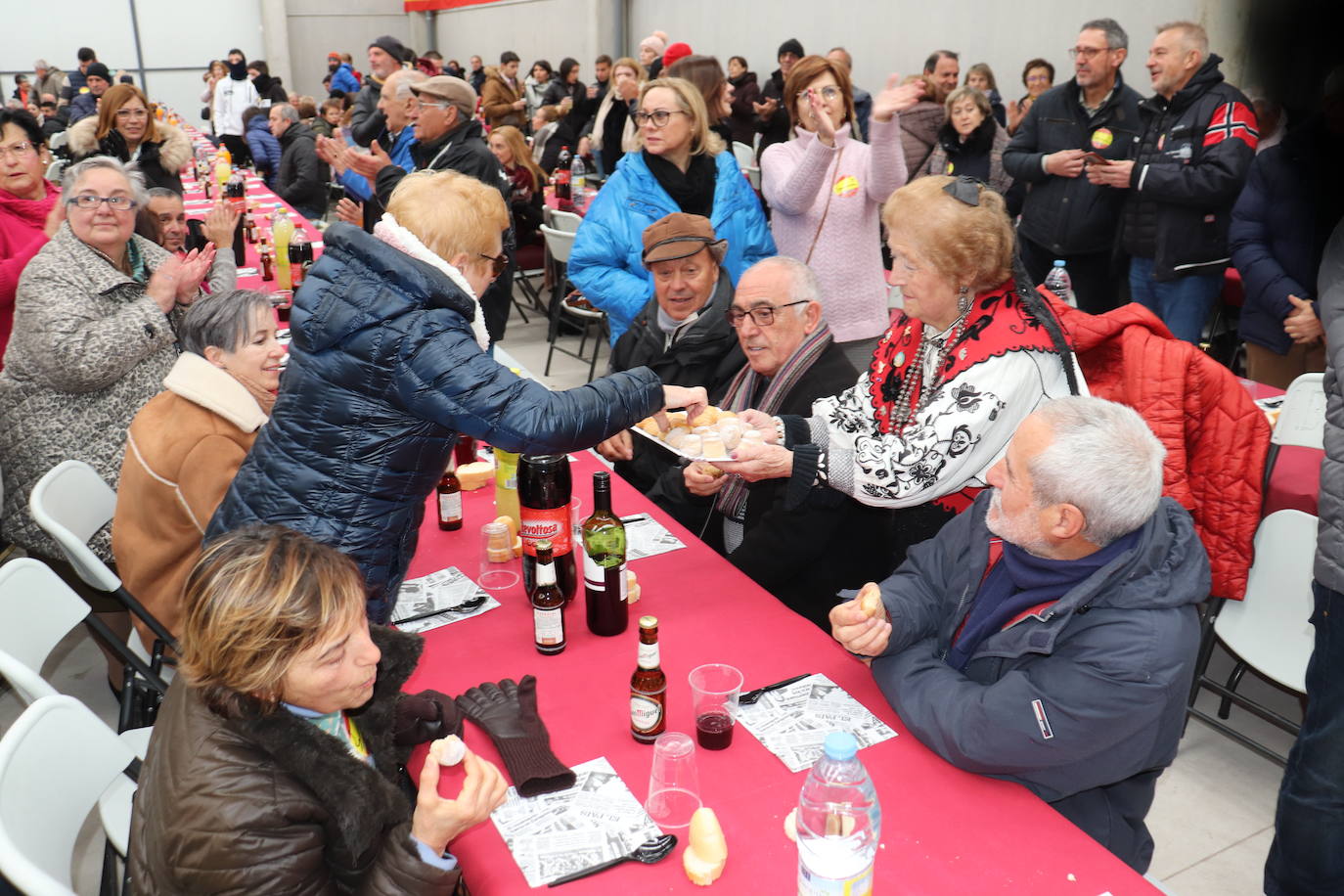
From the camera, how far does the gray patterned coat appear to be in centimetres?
299

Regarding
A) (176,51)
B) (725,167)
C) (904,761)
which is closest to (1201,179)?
(725,167)

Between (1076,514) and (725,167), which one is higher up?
(725,167)

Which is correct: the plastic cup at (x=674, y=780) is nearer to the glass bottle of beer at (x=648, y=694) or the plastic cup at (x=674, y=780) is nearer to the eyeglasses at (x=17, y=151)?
the glass bottle of beer at (x=648, y=694)

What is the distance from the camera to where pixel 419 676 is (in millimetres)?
2002

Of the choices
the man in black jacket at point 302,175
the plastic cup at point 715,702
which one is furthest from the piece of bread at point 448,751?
the man in black jacket at point 302,175

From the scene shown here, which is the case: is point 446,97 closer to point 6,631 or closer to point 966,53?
point 6,631

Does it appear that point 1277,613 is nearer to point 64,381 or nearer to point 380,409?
point 380,409

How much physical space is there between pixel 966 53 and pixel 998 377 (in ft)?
28.2

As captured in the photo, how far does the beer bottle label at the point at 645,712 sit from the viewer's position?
1.75 meters

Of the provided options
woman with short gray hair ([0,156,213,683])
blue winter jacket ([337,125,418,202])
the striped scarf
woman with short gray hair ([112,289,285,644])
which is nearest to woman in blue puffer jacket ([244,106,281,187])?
blue winter jacket ([337,125,418,202])

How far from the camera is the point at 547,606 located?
79.4 inches

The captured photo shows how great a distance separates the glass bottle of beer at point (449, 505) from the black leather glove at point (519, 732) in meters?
0.80

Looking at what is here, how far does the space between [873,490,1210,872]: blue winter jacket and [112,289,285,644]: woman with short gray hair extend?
173 centimetres

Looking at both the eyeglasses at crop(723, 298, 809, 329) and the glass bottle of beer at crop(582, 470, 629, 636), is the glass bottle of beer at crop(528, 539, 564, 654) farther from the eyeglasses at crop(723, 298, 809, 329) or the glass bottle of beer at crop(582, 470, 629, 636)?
the eyeglasses at crop(723, 298, 809, 329)
